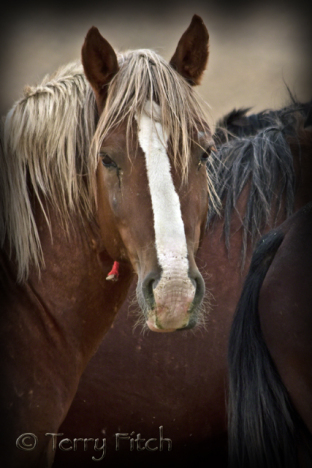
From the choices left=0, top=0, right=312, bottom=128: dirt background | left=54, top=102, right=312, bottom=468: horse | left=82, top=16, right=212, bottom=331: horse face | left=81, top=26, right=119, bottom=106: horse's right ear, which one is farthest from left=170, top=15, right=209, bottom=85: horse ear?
left=54, top=102, right=312, bottom=468: horse

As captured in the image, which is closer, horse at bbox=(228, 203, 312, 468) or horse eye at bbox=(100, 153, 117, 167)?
horse at bbox=(228, 203, 312, 468)

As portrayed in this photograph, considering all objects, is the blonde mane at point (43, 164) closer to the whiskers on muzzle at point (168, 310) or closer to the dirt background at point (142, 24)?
the dirt background at point (142, 24)

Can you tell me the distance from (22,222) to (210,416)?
4.70 feet

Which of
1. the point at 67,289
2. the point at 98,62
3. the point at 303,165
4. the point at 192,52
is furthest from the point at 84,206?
the point at 303,165

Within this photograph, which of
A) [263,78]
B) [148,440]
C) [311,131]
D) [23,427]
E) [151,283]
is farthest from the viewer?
[263,78]

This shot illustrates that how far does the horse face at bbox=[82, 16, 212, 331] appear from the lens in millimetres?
1646

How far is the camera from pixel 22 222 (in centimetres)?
198

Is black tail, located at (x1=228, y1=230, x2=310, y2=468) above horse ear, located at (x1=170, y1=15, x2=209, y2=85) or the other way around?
the other way around

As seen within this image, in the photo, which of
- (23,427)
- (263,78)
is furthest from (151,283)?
(263,78)

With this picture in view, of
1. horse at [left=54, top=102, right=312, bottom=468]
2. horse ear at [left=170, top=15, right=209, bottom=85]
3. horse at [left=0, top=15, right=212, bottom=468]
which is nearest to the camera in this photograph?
horse at [left=0, top=15, right=212, bottom=468]

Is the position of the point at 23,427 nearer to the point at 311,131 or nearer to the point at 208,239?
the point at 208,239

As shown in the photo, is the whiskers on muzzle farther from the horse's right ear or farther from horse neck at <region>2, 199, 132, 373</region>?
the horse's right ear

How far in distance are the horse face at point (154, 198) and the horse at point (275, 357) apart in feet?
0.85

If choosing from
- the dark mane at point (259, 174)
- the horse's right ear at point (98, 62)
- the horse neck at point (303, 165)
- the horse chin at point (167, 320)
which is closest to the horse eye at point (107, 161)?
the horse's right ear at point (98, 62)
